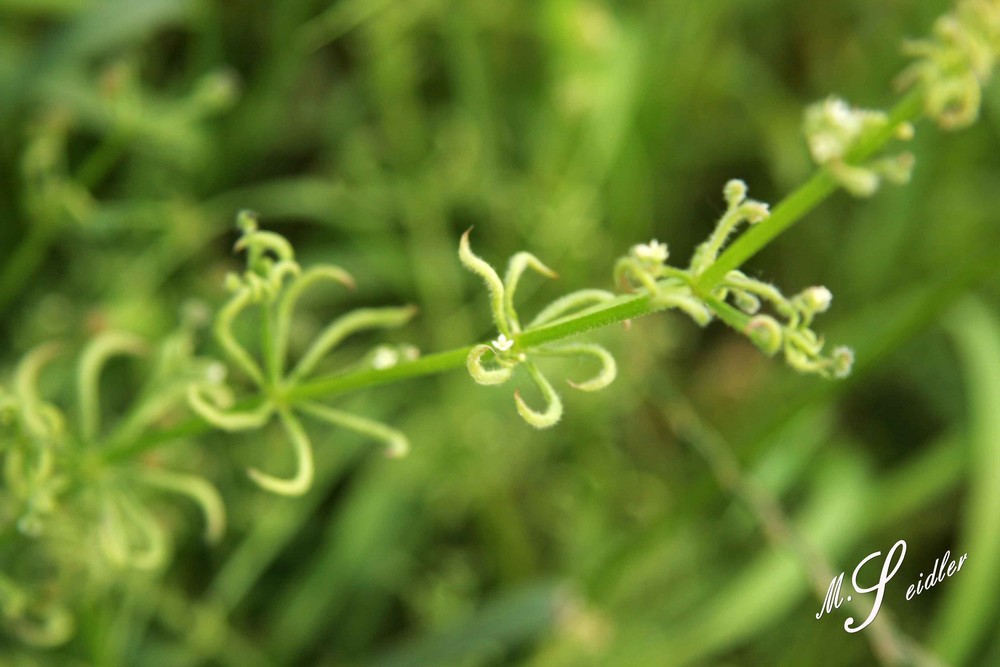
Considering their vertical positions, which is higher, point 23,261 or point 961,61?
point 23,261

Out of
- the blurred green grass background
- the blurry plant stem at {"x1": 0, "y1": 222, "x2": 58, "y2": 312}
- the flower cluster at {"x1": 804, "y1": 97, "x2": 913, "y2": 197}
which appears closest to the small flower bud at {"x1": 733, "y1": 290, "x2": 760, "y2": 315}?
the flower cluster at {"x1": 804, "y1": 97, "x2": 913, "y2": 197}

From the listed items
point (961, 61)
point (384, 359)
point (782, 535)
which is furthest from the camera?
point (782, 535)

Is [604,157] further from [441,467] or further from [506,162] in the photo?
[441,467]

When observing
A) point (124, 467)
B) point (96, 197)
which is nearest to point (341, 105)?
point (96, 197)

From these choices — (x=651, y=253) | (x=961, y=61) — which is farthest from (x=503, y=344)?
(x=961, y=61)

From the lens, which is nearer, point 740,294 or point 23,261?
point 740,294

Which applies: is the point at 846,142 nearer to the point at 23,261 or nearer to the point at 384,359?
the point at 384,359

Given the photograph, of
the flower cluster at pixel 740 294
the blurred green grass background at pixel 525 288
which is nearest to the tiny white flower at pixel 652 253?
the flower cluster at pixel 740 294

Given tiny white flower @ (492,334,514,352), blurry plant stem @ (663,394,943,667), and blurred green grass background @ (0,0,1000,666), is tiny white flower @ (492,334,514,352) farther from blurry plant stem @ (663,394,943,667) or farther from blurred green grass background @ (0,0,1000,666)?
blurred green grass background @ (0,0,1000,666)
